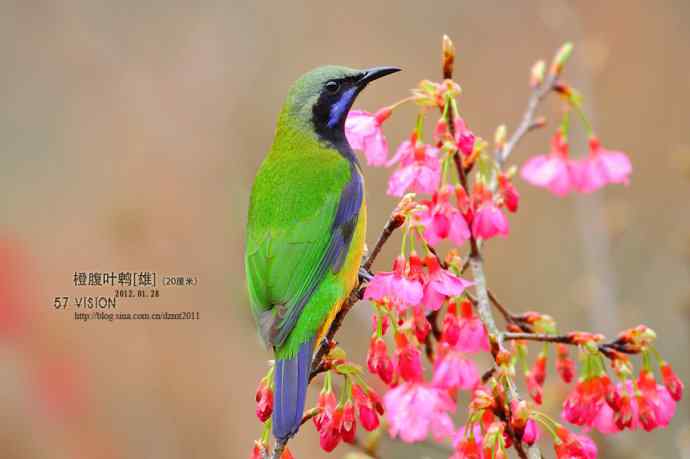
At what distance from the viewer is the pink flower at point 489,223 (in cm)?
232

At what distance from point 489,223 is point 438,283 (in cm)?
22

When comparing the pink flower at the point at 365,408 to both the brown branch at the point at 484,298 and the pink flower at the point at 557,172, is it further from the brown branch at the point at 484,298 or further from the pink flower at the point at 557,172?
the pink flower at the point at 557,172

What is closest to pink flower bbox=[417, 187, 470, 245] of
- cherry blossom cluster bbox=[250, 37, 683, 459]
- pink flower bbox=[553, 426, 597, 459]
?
cherry blossom cluster bbox=[250, 37, 683, 459]

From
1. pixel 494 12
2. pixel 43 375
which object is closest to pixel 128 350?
pixel 43 375

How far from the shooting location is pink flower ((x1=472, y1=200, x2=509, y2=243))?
232 cm

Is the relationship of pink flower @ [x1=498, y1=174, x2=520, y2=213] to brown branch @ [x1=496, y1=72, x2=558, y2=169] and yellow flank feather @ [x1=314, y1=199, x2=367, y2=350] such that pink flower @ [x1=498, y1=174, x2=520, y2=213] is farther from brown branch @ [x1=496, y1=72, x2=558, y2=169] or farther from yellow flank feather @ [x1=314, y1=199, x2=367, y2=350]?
yellow flank feather @ [x1=314, y1=199, x2=367, y2=350]

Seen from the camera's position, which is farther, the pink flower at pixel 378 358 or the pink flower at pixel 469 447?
the pink flower at pixel 378 358

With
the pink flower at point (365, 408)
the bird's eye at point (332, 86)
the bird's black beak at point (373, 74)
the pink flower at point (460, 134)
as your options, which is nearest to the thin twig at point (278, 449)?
the pink flower at point (365, 408)

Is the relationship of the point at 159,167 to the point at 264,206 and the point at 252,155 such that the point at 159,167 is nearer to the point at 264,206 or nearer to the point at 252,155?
the point at 252,155

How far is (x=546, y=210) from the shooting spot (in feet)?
17.7

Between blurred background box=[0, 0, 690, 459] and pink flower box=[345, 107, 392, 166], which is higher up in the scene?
pink flower box=[345, 107, 392, 166]

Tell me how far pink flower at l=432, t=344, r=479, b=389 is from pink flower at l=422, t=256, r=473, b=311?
26cm

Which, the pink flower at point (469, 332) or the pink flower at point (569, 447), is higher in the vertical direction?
the pink flower at point (469, 332)

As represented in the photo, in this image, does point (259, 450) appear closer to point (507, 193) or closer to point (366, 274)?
point (366, 274)
